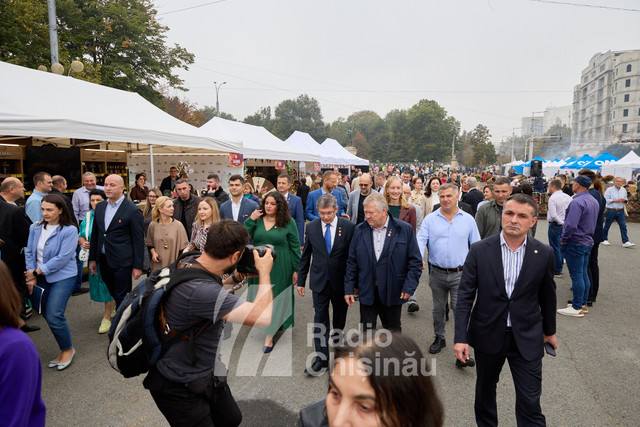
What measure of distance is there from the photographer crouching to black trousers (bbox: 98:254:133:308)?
290 cm

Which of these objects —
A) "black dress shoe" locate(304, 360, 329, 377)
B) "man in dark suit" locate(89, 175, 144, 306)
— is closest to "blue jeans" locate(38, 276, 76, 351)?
"man in dark suit" locate(89, 175, 144, 306)

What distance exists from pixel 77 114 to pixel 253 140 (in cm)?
729

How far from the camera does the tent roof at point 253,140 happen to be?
13.0 m

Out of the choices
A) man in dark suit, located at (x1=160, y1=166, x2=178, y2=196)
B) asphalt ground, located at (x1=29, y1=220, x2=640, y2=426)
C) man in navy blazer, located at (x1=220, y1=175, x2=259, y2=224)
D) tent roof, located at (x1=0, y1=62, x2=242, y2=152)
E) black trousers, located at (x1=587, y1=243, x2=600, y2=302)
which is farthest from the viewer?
man in dark suit, located at (x1=160, y1=166, x2=178, y2=196)

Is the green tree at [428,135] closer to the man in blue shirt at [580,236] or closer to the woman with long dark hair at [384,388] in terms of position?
the man in blue shirt at [580,236]

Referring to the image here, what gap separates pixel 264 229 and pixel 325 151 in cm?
1797

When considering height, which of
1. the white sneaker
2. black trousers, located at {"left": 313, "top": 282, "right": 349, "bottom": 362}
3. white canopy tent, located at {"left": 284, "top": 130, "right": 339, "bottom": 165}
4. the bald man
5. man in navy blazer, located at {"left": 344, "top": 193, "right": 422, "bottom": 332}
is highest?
white canopy tent, located at {"left": 284, "top": 130, "right": 339, "bottom": 165}

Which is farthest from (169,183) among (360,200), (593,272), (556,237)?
(593,272)

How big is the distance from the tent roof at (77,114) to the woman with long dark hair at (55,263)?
10.4 ft

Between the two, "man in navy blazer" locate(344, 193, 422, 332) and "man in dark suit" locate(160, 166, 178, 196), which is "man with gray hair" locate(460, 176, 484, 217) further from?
"man in dark suit" locate(160, 166, 178, 196)

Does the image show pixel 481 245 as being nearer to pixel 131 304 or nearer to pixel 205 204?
pixel 131 304

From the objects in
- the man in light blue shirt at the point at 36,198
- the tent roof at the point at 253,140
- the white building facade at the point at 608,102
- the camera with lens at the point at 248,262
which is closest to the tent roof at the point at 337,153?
the tent roof at the point at 253,140

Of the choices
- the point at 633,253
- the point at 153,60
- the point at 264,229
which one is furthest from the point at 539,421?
the point at 153,60

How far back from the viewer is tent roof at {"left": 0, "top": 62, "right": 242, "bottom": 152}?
20.2ft
